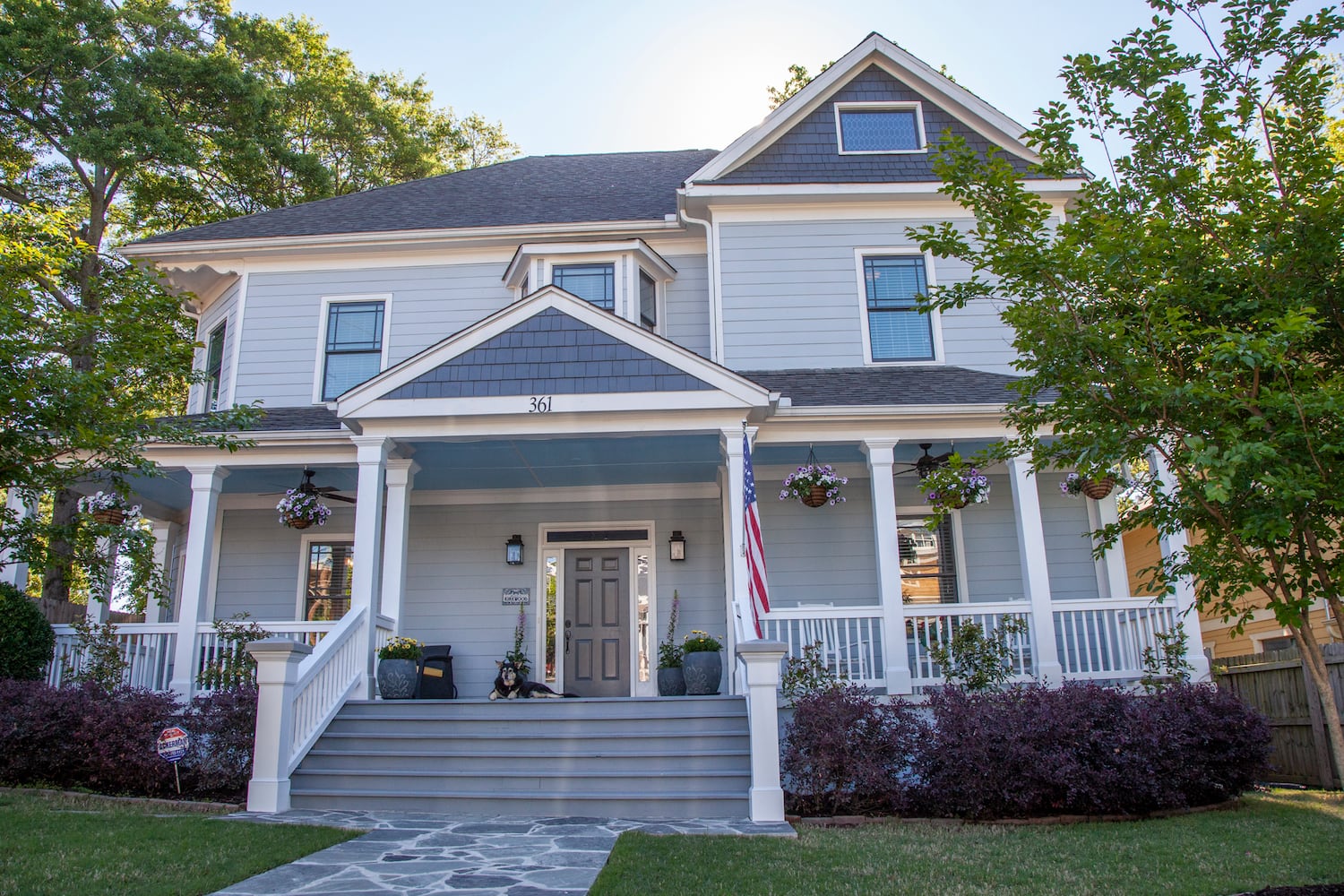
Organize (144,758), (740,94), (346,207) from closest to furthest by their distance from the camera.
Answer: (144,758), (346,207), (740,94)

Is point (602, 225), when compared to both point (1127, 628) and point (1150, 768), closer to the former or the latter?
point (1127, 628)

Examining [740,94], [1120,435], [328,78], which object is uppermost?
[328,78]

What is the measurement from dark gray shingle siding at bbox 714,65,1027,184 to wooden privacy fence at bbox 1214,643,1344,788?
21.8ft

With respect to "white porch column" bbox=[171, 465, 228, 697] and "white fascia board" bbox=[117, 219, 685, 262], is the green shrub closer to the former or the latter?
"white porch column" bbox=[171, 465, 228, 697]

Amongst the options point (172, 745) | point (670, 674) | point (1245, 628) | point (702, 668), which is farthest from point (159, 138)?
point (1245, 628)

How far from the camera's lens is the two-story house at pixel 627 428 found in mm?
9461

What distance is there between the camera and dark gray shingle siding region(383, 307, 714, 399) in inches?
373

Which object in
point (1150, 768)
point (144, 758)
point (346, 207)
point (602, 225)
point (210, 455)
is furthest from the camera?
point (346, 207)

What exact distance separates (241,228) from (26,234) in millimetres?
4525

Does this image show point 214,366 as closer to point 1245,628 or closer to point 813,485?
point 813,485

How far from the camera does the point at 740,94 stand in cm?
1994

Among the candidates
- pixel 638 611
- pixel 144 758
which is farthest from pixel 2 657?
pixel 638 611

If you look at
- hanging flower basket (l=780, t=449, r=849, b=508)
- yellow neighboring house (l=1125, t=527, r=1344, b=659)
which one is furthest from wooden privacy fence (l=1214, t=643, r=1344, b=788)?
hanging flower basket (l=780, t=449, r=849, b=508)

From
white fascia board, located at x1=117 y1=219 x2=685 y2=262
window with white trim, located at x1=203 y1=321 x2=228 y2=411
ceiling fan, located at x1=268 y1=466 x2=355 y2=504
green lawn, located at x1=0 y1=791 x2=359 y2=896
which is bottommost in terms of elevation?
green lawn, located at x1=0 y1=791 x2=359 y2=896
